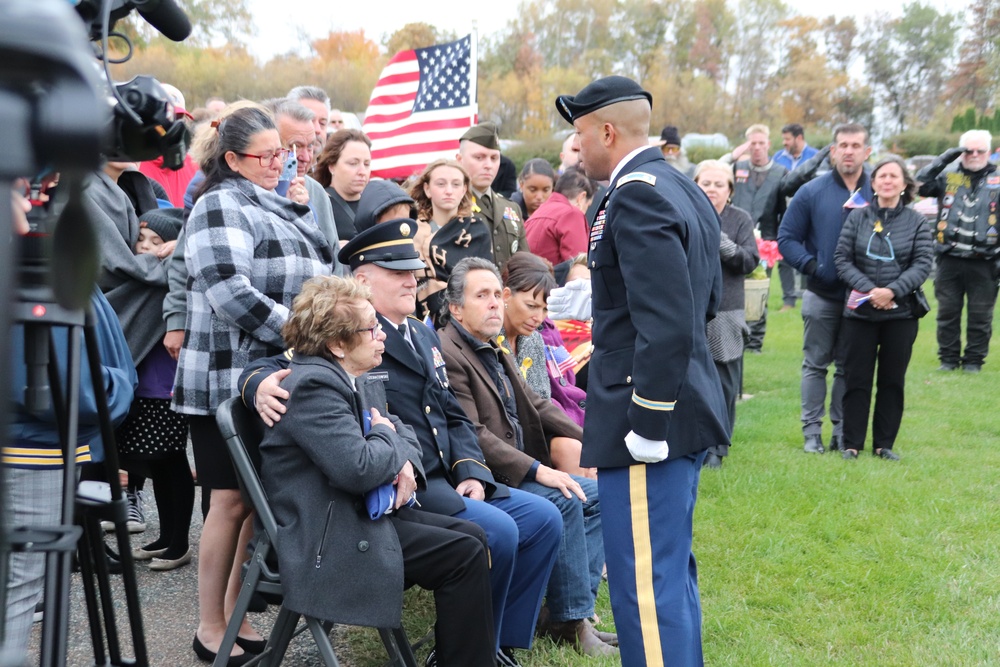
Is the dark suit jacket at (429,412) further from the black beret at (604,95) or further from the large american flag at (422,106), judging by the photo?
the large american flag at (422,106)

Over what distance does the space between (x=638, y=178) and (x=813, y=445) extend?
15.4ft

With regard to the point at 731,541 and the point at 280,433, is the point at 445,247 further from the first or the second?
the point at 280,433

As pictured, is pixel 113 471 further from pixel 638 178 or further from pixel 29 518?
pixel 638 178

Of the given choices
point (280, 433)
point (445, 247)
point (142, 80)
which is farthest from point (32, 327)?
point (445, 247)

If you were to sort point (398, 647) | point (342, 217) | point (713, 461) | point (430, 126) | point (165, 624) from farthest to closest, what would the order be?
1. point (430, 126)
2. point (713, 461)
3. point (342, 217)
4. point (165, 624)
5. point (398, 647)

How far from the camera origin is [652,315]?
2922mm

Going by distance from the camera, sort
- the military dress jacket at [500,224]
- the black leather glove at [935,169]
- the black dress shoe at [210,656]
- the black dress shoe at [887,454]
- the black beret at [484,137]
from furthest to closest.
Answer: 1. the black leather glove at [935,169]
2. the black dress shoe at [887,454]
3. the black beret at [484,137]
4. the military dress jacket at [500,224]
5. the black dress shoe at [210,656]

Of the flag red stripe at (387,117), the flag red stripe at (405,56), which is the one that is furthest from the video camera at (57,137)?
the flag red stripe at (405,56)

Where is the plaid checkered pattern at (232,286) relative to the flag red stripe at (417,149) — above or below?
below

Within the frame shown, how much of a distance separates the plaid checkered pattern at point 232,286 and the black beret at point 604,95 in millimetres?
1235

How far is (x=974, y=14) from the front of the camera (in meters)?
38.0

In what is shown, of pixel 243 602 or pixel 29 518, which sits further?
pixel 243 602

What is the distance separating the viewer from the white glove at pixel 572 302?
5.67 metres

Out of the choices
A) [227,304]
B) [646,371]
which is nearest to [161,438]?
[227,304]
